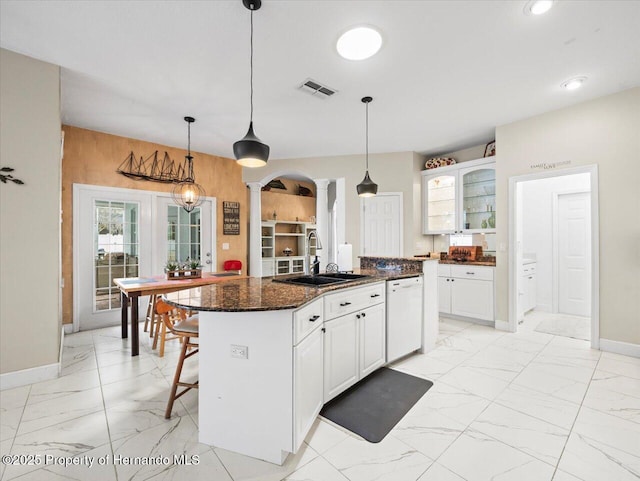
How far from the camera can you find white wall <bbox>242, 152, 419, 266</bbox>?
5.07m

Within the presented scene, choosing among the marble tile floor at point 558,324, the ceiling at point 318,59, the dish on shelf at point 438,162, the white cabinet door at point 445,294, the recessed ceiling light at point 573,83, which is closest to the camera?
the ceiling at point 318,59

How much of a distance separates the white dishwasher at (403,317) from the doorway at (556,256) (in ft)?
6.22

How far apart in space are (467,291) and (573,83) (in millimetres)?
2735

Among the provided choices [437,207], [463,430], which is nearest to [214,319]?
[463,430]

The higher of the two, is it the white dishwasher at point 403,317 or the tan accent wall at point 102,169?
the tan accent wall at point 102,169

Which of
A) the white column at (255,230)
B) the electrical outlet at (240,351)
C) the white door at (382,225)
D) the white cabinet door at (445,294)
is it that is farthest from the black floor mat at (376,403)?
the white column at (255,230)

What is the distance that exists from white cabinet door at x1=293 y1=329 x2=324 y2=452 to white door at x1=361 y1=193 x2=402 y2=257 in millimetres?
3434

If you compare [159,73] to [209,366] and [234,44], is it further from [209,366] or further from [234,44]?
[209,366]

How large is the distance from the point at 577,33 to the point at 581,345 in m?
3.21

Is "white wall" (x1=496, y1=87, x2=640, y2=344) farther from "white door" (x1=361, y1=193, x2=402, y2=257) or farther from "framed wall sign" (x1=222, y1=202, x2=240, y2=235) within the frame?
"framed wall sign" (x1=222, y1=202, x2=240, y2=235)

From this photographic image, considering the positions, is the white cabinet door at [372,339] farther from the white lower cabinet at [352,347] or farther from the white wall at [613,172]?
the white wall at [613,172]

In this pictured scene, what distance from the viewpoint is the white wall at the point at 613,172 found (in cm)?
307

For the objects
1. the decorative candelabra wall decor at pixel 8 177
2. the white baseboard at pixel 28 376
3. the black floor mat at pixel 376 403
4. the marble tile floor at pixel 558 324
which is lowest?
the black floor mat at pixel 376 403

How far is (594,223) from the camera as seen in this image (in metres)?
3.30
